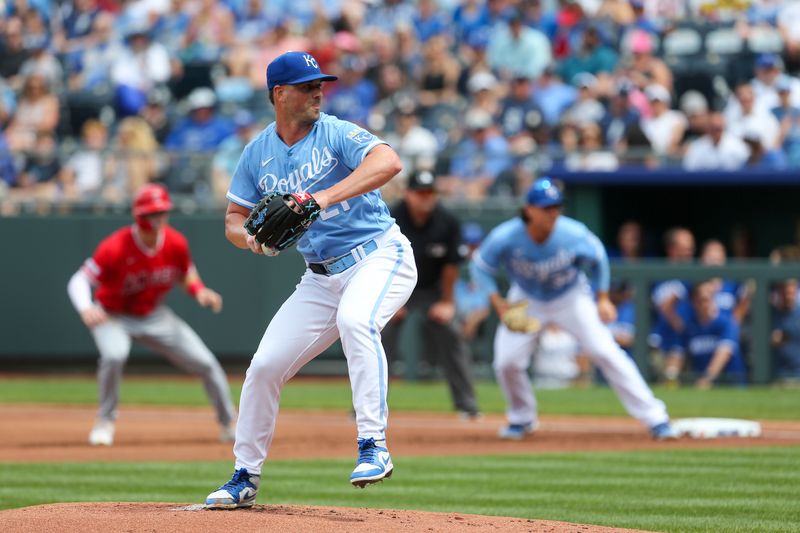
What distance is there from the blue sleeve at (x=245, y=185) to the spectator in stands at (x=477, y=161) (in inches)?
376

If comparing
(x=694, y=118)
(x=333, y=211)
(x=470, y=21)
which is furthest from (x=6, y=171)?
(x=333, y=211)

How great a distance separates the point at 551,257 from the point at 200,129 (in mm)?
8045

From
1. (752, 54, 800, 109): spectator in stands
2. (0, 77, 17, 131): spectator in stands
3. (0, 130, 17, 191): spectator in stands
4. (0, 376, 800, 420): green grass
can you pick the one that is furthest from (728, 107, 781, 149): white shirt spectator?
(0, 77, 17, 131): spectator in stands

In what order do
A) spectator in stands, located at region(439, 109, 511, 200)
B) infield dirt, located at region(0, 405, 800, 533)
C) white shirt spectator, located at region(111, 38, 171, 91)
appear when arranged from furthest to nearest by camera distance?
white shirt spectator, located at region(111, 38, 171, 91) → spectator in stands, located at region(439, 109, 511, 200) → infield dirt, located at region(0, 405, 800, 533)

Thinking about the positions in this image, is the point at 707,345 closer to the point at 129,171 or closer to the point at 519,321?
the point at 519,321

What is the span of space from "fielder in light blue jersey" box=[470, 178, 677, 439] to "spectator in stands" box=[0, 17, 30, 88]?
10397mm

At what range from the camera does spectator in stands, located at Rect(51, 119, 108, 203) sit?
52.0ft

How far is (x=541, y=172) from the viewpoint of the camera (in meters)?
15.6

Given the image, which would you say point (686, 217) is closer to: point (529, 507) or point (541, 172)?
point (541, 172)

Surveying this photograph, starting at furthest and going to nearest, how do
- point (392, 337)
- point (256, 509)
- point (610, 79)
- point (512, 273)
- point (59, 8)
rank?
point (59, 8) → point (610, 79) → point (392, 337) → point (512, 273) → point (256, 509)

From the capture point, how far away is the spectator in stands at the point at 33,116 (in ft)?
56.1

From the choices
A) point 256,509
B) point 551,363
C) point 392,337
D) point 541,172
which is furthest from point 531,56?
point 256,509

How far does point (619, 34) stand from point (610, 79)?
87 cm

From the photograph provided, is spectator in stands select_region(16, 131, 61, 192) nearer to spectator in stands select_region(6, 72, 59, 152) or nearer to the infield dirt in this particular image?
spectator in stands select_region(6, 72, 59, 152)
